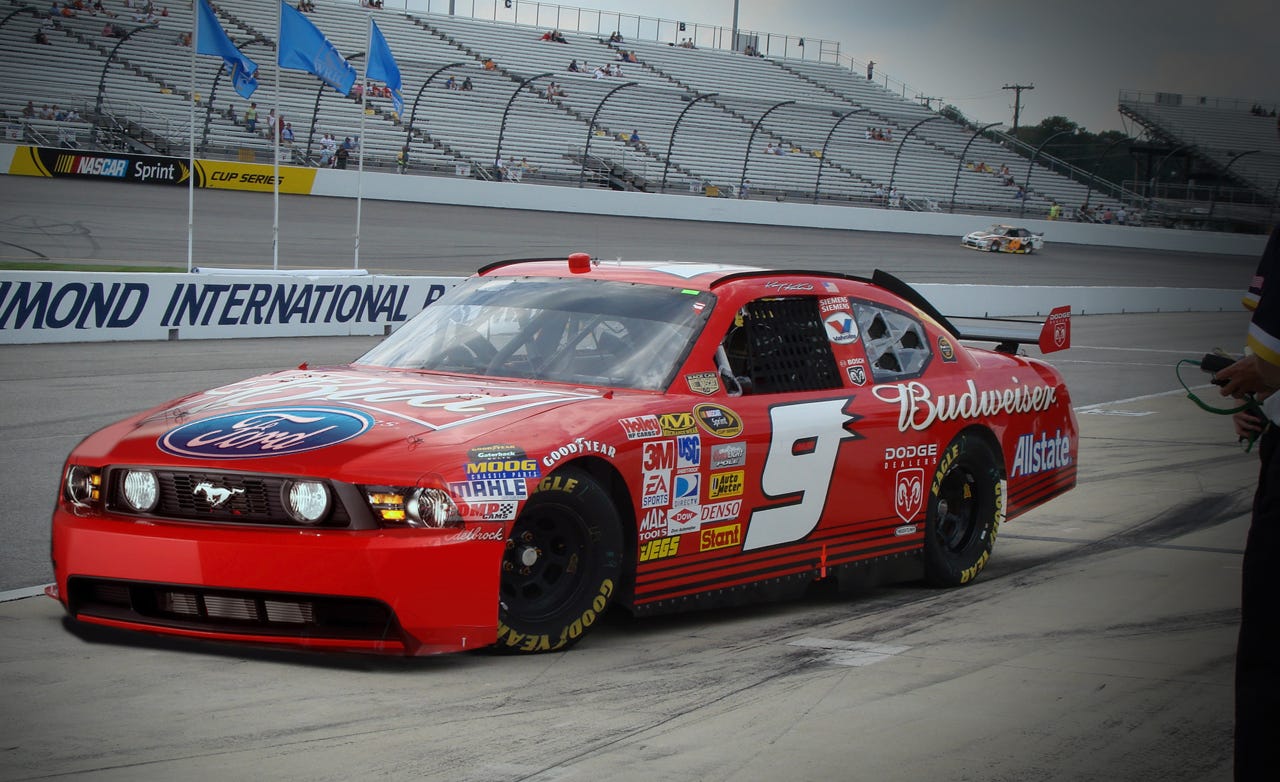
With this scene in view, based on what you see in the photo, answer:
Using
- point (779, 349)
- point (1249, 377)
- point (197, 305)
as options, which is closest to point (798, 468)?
point (779, 349)

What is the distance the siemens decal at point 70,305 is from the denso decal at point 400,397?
1268 centimetres

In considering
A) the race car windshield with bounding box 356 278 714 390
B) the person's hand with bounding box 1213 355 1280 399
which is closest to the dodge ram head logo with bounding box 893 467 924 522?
the race car windshield with bounding box 356 278 714 390

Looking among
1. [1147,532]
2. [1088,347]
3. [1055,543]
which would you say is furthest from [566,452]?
[1088,347]

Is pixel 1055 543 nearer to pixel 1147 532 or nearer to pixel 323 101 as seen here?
pixel 1147 532

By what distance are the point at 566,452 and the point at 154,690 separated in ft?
5.18

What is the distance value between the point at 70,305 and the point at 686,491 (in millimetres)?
14376

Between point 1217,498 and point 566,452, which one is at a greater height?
point 566,452

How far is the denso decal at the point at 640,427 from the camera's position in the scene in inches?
215

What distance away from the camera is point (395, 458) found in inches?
191

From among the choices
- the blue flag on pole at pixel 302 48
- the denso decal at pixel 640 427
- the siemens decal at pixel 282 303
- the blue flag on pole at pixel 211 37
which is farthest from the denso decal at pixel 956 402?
the blue flag on pole at pixel 302 48

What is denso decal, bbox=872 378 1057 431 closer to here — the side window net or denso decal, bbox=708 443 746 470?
the side window net

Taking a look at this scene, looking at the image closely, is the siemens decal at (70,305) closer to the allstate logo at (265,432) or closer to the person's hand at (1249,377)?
the allstate logo at (265,432)

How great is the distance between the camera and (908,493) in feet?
22.4

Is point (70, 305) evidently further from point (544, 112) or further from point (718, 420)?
point (544, 112)
